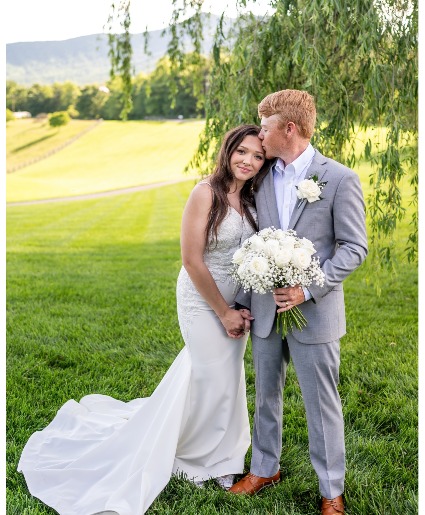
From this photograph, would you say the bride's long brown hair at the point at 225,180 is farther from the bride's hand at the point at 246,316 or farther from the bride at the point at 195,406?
the bride's hand at the point at 246,316

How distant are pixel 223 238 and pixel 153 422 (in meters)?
1.22

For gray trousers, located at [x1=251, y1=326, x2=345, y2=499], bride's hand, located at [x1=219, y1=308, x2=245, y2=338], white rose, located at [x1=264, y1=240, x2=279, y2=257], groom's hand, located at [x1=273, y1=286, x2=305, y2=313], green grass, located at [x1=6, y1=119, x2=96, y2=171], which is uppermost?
green grass, located at [x1=6, y1=119, x2=96, y2=171]

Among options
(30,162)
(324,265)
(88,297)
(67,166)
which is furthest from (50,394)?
(30,162)

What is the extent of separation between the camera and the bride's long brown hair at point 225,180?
3271 mm

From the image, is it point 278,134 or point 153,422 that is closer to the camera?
point 278,134

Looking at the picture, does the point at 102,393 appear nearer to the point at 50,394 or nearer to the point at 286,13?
the point at 50,394

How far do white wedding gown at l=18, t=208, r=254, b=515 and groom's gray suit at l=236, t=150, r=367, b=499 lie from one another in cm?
26

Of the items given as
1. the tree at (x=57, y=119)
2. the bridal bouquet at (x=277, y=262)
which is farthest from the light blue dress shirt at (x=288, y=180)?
the tree at (x=57, y=119)

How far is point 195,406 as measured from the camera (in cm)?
363

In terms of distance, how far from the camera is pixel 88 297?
8.25 m

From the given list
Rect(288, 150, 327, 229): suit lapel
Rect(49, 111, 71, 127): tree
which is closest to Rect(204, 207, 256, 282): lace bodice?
Rect(288, 150, 327, 229): suit lapel

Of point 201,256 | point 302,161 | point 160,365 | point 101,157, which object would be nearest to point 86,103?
point 101,157

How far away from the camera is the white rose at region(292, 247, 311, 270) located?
110 inches

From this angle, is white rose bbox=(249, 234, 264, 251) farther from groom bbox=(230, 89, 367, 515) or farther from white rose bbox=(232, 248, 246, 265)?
groom bbox=(230, 89, 367, 515)
